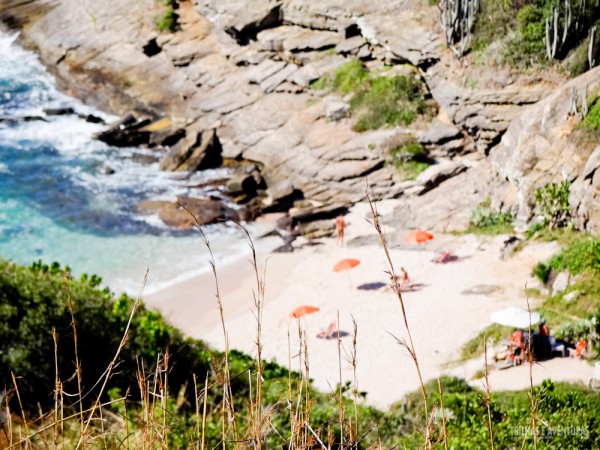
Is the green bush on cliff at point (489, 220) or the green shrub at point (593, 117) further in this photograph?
the green bush on cliff at point (489, 220)

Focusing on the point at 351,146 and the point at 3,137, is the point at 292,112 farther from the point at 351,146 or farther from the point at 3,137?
the point at 3,137

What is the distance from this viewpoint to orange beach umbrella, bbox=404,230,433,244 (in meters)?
23.6

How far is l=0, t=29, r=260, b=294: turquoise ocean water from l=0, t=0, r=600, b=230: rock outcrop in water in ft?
7.99

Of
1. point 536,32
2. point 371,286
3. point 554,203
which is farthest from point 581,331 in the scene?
point 536,32

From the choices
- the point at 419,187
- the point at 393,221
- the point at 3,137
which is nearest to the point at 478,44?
the point at 419,187

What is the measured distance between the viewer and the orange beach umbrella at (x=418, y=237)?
2358cm

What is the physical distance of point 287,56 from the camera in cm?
3812

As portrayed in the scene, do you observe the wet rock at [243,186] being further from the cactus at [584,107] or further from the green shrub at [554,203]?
the cactus at [584,107]

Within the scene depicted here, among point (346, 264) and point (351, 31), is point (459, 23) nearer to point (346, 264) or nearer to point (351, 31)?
point (351, 31)

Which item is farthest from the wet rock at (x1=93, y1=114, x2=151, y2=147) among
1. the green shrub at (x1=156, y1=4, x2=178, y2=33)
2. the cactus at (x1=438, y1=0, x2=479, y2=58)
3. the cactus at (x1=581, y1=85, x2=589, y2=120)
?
the cactus at (x1=581, y1=85, x2=589, y2=120)

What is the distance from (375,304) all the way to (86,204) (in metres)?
15.8

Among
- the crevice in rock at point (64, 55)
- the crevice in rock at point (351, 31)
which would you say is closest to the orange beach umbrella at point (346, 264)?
the crevice in rock at point (351, 31)

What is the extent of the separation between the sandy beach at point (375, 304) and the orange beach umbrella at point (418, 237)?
593 mm

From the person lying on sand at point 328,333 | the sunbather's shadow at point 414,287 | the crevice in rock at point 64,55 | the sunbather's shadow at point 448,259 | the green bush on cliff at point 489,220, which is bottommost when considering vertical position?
the person lying on sand at point 328,333
